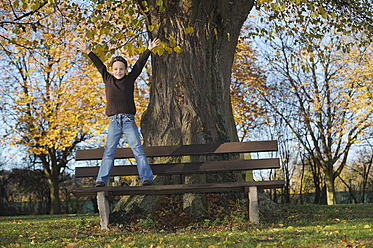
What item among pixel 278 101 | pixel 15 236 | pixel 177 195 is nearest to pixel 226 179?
pixel 177 195

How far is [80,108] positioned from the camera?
17.1 m

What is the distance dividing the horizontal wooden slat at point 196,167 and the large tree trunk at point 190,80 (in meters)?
0.73

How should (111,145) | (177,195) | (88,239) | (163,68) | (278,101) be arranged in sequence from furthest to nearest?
(278,101) → (163,68) → (177,195) → (111,145) → (88,239)

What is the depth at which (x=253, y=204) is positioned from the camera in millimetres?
6484

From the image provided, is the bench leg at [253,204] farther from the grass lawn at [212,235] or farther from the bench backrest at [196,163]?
the bench backrest at [196,163]

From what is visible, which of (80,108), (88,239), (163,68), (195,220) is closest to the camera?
(88,239)

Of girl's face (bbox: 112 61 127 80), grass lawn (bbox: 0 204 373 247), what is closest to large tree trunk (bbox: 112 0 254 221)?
grass lawn (bbox: 0 204 373 247)

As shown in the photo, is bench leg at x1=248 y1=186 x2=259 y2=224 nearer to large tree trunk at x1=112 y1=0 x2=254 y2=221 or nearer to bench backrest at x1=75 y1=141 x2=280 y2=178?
bench backrest at x1=75 y1=141 x2=280 y2=178

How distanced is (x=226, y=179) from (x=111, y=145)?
7.96 feet

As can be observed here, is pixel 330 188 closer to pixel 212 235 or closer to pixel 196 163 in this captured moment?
pixel 196 163

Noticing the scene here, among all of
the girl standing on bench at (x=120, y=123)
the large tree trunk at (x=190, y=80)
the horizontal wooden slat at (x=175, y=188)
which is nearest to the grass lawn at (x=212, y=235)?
the horizontal wooden slat at (x=175, y=188)

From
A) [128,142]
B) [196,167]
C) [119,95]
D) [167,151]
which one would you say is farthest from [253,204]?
[119,95]

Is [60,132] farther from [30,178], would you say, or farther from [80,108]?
[30,178]

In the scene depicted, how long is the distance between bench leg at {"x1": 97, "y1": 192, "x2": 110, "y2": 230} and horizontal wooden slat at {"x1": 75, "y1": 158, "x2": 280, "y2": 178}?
0.49m
